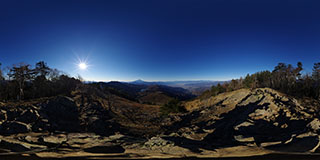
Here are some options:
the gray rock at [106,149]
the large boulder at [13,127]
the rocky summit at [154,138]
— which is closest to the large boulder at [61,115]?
the rocky summit at [154,138]

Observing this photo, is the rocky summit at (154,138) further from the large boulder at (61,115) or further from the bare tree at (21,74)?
the bare tree at (21,74)

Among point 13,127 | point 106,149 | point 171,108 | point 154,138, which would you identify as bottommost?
point 171,108

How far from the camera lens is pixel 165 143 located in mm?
8359

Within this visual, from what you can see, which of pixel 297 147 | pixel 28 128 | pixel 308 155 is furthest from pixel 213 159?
pixel 28 128

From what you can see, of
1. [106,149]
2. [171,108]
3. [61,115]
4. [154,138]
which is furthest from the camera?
[171,108]

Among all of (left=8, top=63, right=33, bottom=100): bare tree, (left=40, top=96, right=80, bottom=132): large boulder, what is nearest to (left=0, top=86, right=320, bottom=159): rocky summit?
(left=40, top=96, right=80, bottom=132): large boulder

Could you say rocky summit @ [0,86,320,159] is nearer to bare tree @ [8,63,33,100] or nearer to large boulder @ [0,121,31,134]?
large boulder @ [0,121,31,134]

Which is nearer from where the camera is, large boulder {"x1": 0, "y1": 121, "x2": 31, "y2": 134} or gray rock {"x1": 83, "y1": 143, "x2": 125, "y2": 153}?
gray rock {"x1": 83, "y1": 143, "x2": 125, "y2": 153}

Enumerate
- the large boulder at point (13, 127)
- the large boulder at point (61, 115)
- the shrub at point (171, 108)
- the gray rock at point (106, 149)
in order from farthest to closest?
the shrub at point (171, 108), the large boulder at point (61, 115), the large boulder at point (13, 127), the gray rock at point (106, 149)

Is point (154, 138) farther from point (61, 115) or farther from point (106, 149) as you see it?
point (61, 115)

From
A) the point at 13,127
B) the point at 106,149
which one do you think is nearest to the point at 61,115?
the point at 13,127

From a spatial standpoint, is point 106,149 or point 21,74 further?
point 21,74

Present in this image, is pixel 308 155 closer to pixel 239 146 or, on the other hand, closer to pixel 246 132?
pixel 239 146

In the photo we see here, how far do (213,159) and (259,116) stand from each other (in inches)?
447
